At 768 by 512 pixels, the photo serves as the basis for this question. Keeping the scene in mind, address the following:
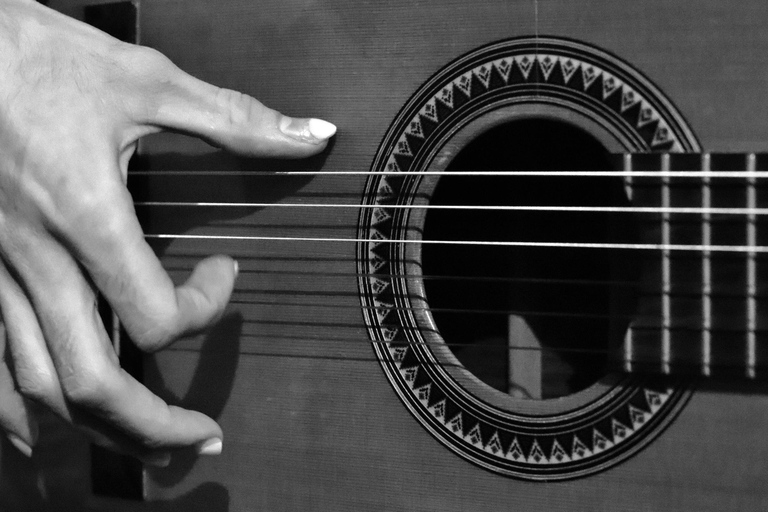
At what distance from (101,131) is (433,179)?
1.13 feet

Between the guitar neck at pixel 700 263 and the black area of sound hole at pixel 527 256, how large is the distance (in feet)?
1.23

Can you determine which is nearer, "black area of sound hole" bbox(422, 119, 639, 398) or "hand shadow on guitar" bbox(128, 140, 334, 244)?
"hand shadow on guitar" bbox(128, 140, 334, 244)

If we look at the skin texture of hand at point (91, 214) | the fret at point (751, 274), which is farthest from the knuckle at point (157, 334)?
the fret at point (751, 274)

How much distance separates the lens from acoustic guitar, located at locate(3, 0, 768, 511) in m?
0.73

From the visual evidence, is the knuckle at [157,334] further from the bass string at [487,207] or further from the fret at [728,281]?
the fret at [728,281]

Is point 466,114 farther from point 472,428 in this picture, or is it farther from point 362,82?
point 472,428

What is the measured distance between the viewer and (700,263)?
0.74 meters

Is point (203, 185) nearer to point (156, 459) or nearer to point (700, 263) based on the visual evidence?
point (156, 459)

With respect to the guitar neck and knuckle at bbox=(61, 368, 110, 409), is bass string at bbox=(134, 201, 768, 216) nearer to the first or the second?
the guitar neck

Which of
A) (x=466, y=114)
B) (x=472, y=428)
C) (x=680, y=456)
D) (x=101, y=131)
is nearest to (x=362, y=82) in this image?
(x=466, y=114)

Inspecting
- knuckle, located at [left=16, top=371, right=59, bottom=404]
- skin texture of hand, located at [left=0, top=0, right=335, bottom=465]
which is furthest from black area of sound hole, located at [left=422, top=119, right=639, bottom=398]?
knuckle, located at [left=16, top=371, right=59, bottom=404]

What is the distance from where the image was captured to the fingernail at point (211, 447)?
2.71 feet

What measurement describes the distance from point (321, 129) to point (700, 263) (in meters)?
0.41

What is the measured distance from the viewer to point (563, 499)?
786 mm
